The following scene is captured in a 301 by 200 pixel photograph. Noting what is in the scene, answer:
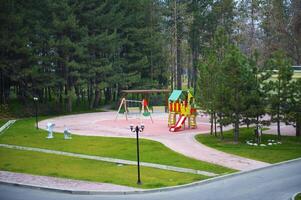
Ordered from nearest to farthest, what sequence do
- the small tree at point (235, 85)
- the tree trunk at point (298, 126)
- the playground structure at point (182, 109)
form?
1. the small tree at point (235, 85)
2. the tree trunk at point (298, 126)
3. the playground structure at point (182, 109)

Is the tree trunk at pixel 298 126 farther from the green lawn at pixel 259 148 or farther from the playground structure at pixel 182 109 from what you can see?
the playground structure at pixel 182 109

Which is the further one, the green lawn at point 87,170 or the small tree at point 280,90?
the small tree at point 280,90

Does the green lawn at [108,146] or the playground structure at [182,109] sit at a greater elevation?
the playground structure at [182,109]

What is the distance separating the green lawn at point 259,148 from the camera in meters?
23.8

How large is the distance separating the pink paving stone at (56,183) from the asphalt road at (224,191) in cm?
51

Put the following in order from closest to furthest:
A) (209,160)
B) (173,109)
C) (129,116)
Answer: (209,160), (173,109), (129,116)

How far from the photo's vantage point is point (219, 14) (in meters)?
65.4

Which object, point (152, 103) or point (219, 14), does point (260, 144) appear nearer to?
point (152, 103)

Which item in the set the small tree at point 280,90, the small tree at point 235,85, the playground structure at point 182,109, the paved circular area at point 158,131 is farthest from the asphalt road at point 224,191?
the playground structure at point 182,109

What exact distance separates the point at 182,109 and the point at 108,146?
915 cm

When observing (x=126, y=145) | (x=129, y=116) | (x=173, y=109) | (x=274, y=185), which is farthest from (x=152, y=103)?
(x=274, y=185)

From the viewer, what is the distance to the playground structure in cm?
3438

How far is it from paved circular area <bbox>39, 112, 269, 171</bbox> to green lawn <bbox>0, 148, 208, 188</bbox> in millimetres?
3629

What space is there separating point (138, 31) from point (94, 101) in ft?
30.7
